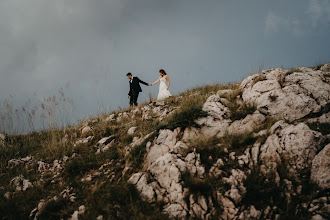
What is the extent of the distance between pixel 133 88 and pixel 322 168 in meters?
9.96

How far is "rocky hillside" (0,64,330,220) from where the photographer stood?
375cm

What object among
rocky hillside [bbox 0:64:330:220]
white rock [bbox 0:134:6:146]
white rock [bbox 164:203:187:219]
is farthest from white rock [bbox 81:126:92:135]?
white rock [bbox 164:203:187:219]

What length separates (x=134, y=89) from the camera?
474 inches

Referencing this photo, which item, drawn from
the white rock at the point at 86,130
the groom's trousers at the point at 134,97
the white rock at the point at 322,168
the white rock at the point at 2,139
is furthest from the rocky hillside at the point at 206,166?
the groom's trousers at the point at 134,97

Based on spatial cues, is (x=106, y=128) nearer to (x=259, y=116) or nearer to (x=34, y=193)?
(x=34, y=193)

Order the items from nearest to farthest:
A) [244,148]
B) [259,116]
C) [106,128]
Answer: [244,148], [259,116], [106,128]

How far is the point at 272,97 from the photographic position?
19.7ft

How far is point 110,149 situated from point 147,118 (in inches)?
87.5

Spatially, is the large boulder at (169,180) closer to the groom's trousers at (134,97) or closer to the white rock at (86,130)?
the white rock at (86,130)

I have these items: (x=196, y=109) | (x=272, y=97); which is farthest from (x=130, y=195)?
(x=272, y=97)

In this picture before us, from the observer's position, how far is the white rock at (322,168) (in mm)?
3670

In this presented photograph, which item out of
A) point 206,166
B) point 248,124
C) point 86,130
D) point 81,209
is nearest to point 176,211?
point 206,166

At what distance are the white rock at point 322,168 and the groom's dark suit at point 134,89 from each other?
31.7 ft

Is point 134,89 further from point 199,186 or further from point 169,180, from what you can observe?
point 199,186
